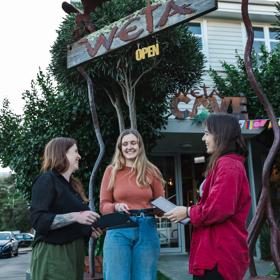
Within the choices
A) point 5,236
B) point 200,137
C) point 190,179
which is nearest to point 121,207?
point 200,137

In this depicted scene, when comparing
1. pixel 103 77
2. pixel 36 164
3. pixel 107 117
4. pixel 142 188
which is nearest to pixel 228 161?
pixel 142 188

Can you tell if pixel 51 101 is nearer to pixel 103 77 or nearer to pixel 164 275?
pixel 103 77

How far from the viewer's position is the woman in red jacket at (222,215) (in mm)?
2342

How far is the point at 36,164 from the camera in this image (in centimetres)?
927

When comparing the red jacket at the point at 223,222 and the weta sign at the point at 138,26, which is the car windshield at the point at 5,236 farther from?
the red jacket at the point at 223,222

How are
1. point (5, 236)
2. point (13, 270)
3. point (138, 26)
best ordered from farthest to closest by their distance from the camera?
point (5, 236) < point (13, 270) < point (138, 26)

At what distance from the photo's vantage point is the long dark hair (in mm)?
2525

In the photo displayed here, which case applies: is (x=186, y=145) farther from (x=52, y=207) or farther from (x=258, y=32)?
(x=52, y=207)

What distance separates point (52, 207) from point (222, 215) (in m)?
1.18

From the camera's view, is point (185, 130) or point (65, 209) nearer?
point (65, 209)

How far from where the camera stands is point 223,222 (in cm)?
240

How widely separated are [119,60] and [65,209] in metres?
4.60

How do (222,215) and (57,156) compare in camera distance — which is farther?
(57,156)

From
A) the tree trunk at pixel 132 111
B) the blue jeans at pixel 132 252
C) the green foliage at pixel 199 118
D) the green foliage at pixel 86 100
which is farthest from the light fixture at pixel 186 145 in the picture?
the blue jeans at pixel 132 252
